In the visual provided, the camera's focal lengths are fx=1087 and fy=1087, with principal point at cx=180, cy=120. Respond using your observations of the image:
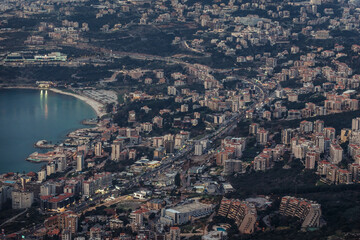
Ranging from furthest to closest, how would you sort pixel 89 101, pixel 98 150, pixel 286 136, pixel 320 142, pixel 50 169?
pixel 89 101 < pixel 286 136 < pixel 98 150 < pixel 320 142 < pixel 50 169

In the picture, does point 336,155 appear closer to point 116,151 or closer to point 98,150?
point 116,151

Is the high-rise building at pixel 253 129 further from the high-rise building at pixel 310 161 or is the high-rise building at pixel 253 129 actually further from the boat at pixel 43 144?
the boat at pixel 43 144

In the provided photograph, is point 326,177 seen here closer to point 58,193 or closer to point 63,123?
point 58,193

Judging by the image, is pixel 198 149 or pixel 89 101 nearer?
pixel 198 149

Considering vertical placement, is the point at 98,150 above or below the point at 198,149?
below

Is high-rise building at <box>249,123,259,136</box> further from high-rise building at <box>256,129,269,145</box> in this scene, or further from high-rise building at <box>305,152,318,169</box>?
high-rise building at <box>305,152,318,169</box>

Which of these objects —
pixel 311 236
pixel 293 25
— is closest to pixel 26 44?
pixel 293 25

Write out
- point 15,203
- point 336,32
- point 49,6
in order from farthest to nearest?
point 49,6, point 336,32, point 15,203

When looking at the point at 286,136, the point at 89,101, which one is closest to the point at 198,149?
the point at 286,136
